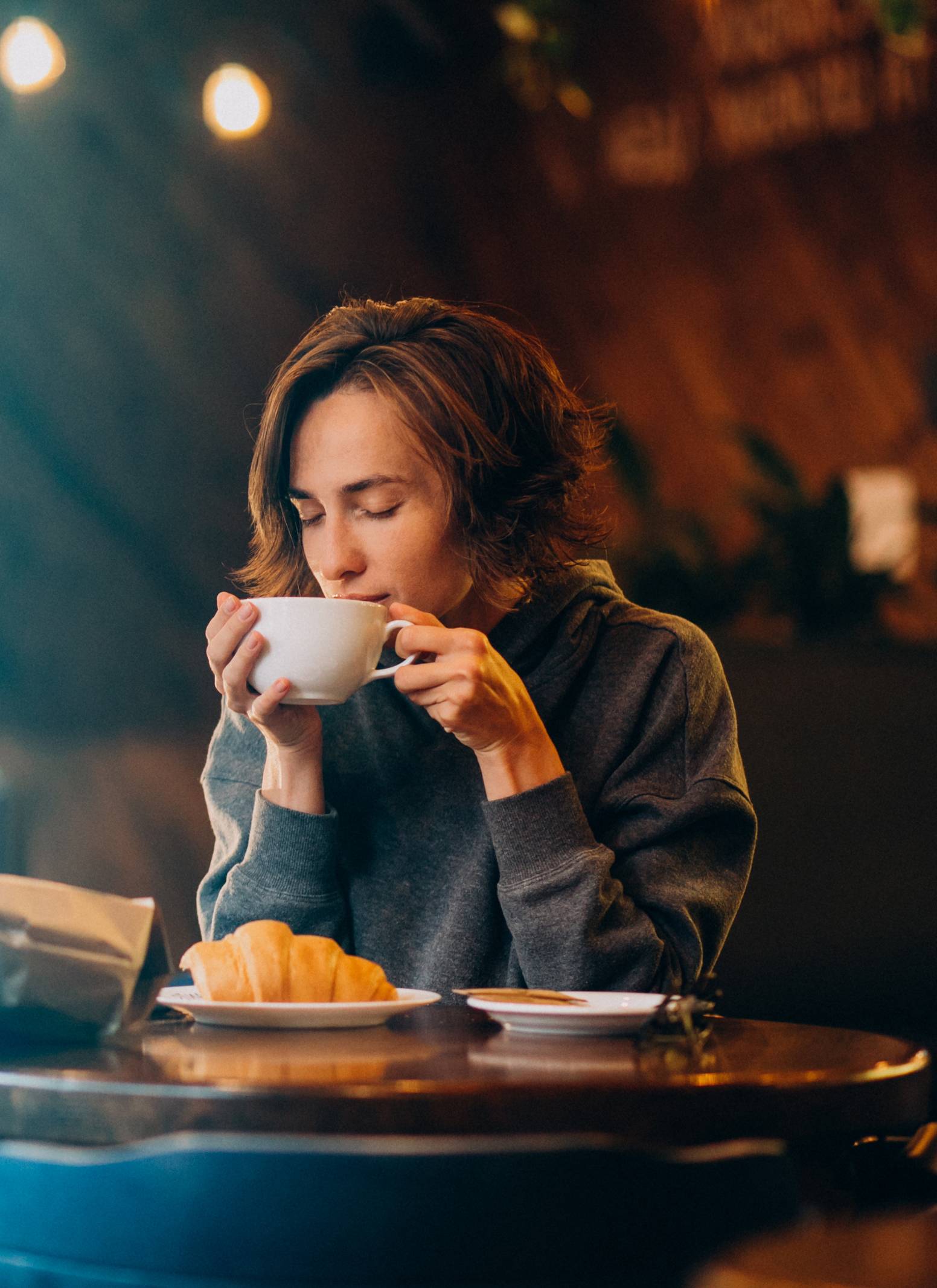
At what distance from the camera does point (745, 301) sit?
13.3ft

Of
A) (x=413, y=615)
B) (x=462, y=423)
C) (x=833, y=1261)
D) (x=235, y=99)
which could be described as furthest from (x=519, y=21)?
(x=833, y=1261)

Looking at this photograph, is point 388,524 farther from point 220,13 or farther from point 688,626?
point 220,13

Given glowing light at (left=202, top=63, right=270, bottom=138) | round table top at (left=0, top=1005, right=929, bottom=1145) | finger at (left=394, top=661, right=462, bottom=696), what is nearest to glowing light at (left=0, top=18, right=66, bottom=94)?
glowing light at (left=202, top=63, right=270, bottom=138)

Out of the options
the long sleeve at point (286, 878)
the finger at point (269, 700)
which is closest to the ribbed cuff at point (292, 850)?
the long sleeve at point (286, 878)

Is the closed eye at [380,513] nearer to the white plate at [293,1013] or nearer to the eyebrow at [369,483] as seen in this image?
the eyebrow at [369,483]

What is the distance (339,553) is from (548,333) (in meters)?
3.20

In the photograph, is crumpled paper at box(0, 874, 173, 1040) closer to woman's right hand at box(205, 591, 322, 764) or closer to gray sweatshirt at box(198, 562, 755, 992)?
woman's right hand at box(205, 591, 322, 764)

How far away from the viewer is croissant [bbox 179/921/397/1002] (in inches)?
35.9

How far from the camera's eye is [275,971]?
91cm

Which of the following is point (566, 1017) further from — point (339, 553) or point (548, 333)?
point (548, 333)

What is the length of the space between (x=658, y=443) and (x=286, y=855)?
3.18m

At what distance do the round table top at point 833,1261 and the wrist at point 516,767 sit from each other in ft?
2.54

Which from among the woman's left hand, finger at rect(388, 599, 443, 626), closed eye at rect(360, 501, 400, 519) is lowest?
the woman's left hand

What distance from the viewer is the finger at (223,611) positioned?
3.54 feet
